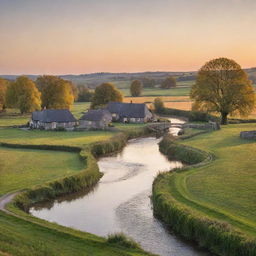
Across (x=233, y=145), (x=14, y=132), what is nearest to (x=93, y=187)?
(x=233, y=145)

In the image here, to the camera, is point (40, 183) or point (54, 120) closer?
point (40, 183)

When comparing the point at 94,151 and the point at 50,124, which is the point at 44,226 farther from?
the point at 50,124

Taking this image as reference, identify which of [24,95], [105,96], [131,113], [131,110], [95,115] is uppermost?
[24,95]

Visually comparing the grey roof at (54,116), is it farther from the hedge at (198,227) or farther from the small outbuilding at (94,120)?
the hedge at (198,227)

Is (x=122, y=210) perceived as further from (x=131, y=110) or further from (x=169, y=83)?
(x=169, y=83)

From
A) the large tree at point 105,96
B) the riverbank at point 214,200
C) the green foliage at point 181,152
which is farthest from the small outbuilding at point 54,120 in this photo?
the riverbank at point 214,200

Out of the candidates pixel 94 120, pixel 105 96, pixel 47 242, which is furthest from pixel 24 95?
pixel 47 242
